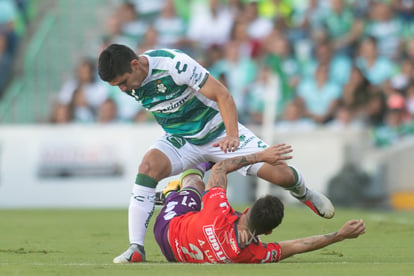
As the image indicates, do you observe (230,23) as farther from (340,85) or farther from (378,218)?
(378,218)

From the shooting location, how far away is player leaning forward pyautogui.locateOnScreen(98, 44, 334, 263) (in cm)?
779

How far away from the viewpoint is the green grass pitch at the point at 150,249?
677 cm

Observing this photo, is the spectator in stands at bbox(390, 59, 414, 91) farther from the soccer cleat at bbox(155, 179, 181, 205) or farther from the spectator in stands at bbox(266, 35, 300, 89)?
the soccer cleat at bbox(155, 179, 181, 205)

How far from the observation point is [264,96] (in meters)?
18.6

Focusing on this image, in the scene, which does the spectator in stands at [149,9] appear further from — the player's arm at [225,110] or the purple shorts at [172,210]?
the purple shorts at [172,210]

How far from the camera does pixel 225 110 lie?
8016 millimetres

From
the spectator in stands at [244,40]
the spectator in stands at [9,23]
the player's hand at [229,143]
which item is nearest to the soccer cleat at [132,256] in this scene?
the player's hand at [229,143]

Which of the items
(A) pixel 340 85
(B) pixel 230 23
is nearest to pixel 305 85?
(A) pixel 340 85

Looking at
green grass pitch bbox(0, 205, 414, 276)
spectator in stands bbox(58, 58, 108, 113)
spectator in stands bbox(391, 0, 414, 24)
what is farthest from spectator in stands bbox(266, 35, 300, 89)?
green grass pitch bbox(0, 205, 414, 276)

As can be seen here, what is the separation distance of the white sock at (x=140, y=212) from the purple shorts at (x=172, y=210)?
0.17 metres

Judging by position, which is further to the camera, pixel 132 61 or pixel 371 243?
pixel 371 243

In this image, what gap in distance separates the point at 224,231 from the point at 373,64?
12301 millimetres

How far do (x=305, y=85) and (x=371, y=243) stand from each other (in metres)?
9.28

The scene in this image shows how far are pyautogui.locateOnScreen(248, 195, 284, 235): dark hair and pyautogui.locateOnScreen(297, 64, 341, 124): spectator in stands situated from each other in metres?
11.6
